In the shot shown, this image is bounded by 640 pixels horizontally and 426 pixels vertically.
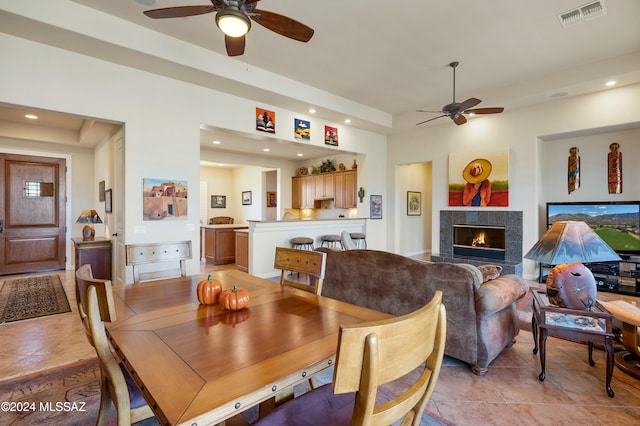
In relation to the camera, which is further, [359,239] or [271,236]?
[359,239]

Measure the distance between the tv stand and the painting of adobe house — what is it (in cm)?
636

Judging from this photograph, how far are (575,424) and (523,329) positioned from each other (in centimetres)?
162

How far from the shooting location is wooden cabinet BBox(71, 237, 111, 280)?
4387 mm

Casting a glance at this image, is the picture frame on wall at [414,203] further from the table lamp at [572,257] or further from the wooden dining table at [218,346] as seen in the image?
the wooden dining table at [218,346]

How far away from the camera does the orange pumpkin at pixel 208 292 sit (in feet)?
5.31

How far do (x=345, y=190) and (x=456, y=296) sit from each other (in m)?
6.03

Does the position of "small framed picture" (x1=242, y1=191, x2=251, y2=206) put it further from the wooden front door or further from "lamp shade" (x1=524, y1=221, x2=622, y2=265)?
"lamp shade" (x1=524, y1=221, x2=622, y2=265)

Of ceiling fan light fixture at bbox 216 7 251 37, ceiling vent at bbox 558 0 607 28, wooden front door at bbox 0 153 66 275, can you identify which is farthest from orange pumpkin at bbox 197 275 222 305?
wooden front door at bbox 0 153 66 275

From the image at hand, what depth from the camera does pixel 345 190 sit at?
8.32 metres

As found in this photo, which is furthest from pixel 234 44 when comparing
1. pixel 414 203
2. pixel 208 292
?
pixel 414 203

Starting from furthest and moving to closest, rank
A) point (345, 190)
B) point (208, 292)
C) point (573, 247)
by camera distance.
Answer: point (345, 190), point (573, 247), point (208, 292)

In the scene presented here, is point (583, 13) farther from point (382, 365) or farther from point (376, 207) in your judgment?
point (376, 207)

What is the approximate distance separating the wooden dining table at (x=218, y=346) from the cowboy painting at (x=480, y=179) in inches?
215

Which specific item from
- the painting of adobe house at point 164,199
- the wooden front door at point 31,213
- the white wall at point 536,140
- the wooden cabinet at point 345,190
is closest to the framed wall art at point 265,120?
the painting of adobe house at point 164,199
